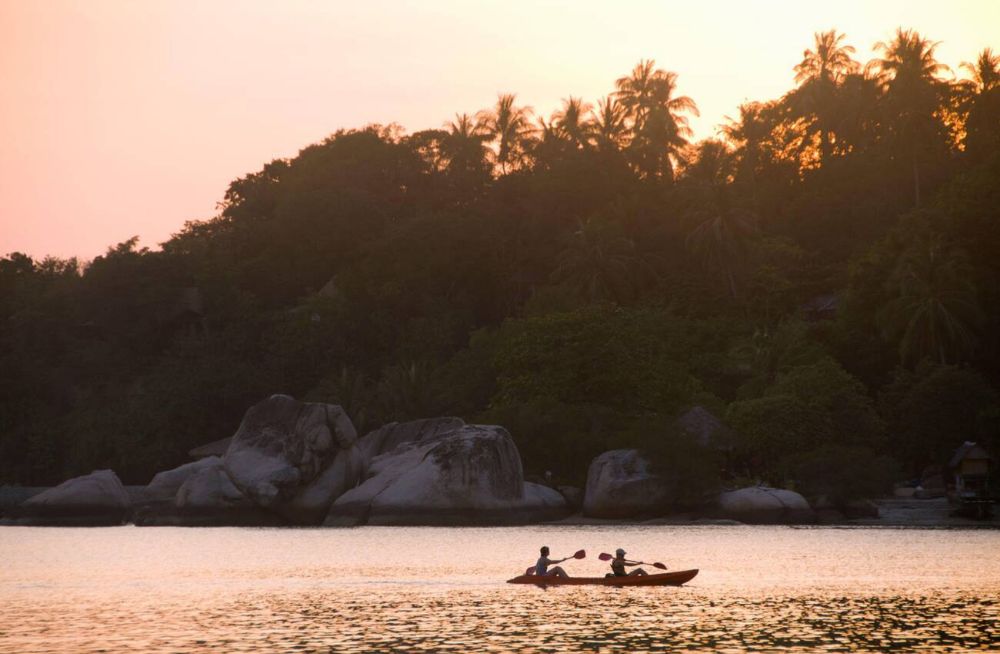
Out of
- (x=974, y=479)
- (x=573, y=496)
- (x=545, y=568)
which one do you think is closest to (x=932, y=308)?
(x=974, y=479)

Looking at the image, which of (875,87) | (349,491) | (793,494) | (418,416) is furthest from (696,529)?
(875,87)

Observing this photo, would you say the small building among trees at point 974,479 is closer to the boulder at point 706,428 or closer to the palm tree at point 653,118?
the boulder at point 706,428

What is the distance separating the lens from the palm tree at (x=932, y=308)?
6662cm

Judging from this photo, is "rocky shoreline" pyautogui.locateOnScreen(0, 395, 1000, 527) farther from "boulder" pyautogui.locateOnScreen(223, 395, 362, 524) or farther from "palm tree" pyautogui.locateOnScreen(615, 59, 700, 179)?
"palm tree" pyautogui.locateOnScreen(615, 59, 700, 179)

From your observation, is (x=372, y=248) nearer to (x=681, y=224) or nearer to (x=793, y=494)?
(x=681, y=224)

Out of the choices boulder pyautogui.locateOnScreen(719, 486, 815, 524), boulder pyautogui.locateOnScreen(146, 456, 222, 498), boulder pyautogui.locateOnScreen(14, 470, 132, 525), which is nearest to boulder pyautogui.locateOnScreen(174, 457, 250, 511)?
boulder pyautogui.locateOnScreen(146, 456, 222, 498)

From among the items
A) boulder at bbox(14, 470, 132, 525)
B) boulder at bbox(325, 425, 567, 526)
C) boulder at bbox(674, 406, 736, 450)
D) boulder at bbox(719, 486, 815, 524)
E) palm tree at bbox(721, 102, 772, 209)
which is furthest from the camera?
palm tree at bbox(721, 102, 772, 209)

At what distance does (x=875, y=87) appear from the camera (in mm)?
92750

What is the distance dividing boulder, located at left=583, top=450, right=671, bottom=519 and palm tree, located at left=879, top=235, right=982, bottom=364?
17.2 metres

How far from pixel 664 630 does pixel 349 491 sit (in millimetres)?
34662

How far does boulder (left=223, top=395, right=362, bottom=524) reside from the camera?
5778 centimetres

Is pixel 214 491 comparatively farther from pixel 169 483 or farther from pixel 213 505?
pixel 169 483

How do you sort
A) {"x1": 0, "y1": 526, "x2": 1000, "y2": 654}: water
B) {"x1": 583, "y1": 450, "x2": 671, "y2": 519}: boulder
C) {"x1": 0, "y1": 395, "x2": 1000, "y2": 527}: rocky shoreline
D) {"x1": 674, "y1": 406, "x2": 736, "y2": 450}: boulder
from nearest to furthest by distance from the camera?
{"x1": 0, "y1": 526, "x2": 1000, "y2": 654}: water < {"x1": 0, "y1": 395, "x2": 1000, "y2": 527}: rocky shoreline < {"x1": 583, "y1": 450, "x2": 671, "y2": 519}: boulder < {"x1": 674, "y1": 406, "x2": 736, "y2": 450}: boulder

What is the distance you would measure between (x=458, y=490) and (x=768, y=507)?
40.5 ft
